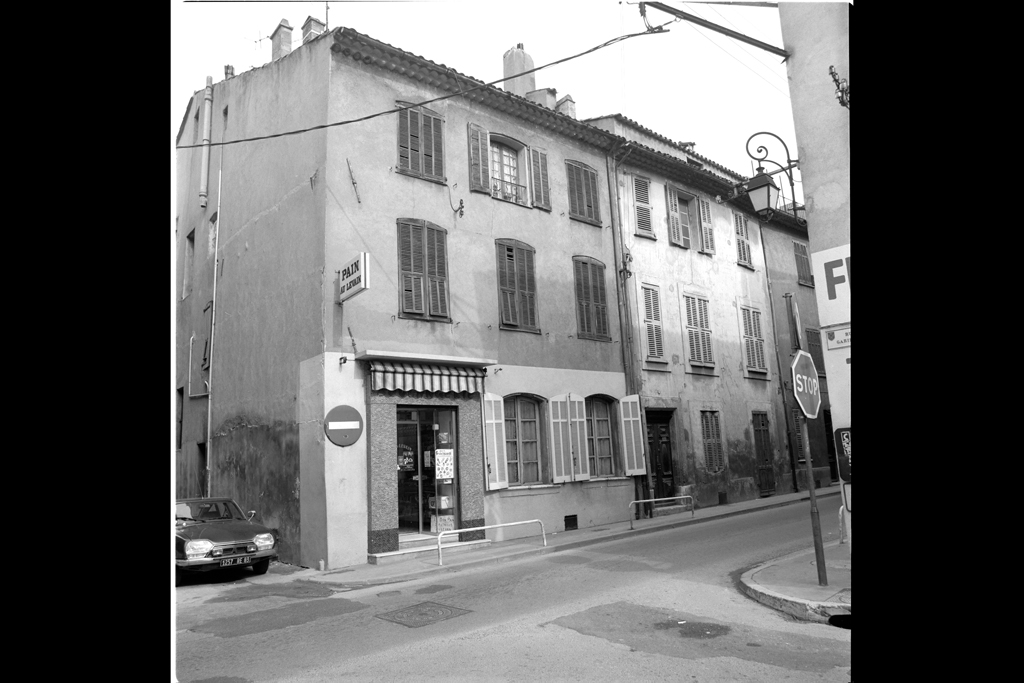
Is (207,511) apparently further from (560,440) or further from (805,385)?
(805,385)

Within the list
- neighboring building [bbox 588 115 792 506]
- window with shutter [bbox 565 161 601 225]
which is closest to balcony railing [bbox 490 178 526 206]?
window with shutter [bbox 565 161 601 225]

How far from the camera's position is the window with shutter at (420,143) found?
42.0 ft

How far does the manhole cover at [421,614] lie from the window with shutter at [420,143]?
812cm

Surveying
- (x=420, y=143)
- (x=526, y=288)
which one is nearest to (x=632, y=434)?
(x=526, y=288)

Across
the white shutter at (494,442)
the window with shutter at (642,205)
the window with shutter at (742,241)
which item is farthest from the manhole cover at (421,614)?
the window with shutter at (742,241)

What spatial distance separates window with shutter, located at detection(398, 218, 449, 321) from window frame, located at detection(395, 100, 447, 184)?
1.00m

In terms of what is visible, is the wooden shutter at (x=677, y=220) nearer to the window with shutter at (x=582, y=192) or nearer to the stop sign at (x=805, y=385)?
the window with shutter at (x=582, y=192)

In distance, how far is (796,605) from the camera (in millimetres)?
6461

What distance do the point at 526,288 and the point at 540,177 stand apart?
2687 millimetres

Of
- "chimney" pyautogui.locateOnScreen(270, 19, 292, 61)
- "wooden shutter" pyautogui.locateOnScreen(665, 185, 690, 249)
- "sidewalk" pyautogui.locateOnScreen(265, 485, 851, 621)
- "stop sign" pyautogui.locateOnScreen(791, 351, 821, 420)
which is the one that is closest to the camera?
"sidewalk" pyautogui.locateOnScreen(265, 485, 851, 621)

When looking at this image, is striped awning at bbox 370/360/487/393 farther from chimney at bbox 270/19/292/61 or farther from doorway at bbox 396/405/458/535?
chimney at bbox 270/19/292/61

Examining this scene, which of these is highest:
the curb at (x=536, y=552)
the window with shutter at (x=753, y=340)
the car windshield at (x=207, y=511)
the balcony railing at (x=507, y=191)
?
the balcony railing at (x=507, y=191)

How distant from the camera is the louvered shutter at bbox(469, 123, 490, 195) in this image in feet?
45.3
